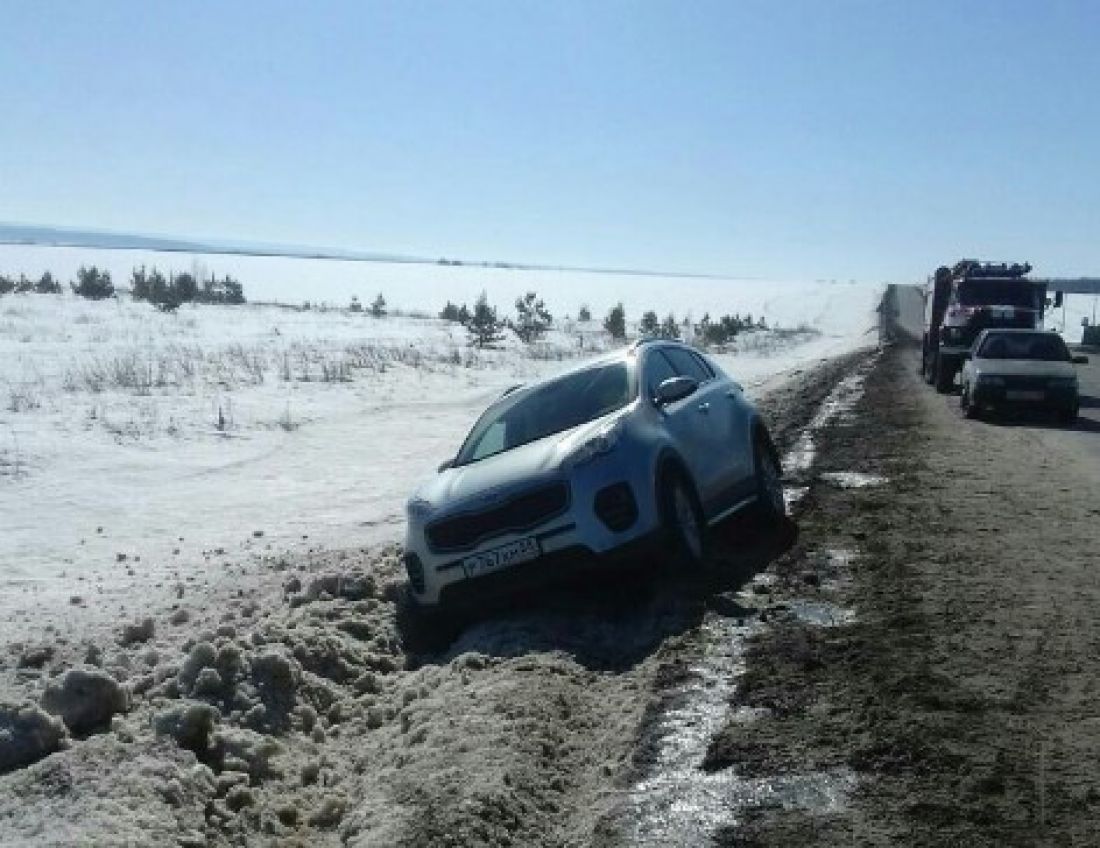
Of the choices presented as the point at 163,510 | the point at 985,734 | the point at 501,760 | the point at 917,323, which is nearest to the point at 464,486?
the point at 501,760

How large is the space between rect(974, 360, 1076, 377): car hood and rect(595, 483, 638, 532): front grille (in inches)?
519

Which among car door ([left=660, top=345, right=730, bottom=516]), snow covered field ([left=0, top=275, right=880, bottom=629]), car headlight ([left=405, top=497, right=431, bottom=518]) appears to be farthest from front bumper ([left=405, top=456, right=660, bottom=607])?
snow covered field ([left=0, top=275, right=880, bottom=629])

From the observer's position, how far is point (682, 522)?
7.63m

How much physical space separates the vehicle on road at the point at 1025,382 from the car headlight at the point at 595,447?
12828 millimetres

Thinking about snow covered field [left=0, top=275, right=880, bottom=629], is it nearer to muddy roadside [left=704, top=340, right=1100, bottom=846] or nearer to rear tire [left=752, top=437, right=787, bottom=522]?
rear tire [left=752, top=437, right=787, bottom=522]

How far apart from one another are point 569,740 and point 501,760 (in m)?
0.45

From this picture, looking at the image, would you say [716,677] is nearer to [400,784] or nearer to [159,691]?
[400,784]

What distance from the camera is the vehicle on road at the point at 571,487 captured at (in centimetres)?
705

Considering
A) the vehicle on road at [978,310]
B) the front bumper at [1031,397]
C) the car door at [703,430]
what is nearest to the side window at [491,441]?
the car door at [703,430]

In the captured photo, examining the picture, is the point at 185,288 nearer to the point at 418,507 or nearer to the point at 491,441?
the point at 491,441

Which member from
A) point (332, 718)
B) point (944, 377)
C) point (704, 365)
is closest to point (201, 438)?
point (704, 365)

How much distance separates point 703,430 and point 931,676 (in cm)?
330

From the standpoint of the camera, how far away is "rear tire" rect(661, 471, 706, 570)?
737 cm

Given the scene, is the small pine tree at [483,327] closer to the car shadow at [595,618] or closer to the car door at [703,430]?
the car door at [703,430]
